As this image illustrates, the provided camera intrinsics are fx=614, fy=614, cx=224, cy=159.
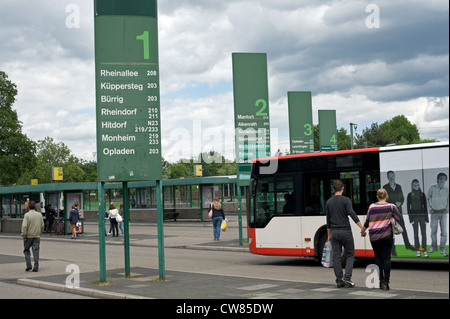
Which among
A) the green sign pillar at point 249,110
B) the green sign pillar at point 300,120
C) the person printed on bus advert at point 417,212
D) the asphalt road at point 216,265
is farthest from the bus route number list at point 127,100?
the green sign pillar at point 300,120

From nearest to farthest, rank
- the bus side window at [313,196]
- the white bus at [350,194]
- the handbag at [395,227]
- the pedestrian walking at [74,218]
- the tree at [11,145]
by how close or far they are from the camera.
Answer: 1. the handbag at [395,227]
2. the white bus at [350,194]
3. the bus side window at [313,196]
4. the pedestrian walking at [74,218]
5. the tree at [11,145]

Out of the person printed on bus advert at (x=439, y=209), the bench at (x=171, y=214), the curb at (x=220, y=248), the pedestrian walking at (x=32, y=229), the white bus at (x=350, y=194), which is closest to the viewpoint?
the person printed on bus advert at (x=439, y=209)

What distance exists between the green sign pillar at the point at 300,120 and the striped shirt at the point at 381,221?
53.9 ft

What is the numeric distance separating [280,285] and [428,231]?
3888 mm

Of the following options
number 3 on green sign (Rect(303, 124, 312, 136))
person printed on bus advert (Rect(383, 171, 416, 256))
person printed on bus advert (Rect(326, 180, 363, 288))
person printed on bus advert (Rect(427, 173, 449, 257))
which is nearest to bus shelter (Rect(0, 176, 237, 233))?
number 3 on green sign (Rect(303, 124, 312, 136))

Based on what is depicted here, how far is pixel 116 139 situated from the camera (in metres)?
12.5

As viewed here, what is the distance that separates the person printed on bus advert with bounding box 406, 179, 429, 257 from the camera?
1340cm

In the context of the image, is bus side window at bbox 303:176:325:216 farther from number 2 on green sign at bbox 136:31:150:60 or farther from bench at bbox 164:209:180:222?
bench at bbox 164:209:180:222

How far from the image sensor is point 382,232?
1028cm

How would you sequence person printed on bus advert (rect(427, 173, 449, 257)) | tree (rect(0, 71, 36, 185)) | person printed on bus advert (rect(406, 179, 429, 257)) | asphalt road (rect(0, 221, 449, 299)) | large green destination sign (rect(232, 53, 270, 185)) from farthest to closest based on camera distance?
tree (rect(0, 71, 36, 185)) < large green destination sign (rect(232, 53, 270, 185)) < person printed on bus advert (rect(406, 179, 429, 257)) < person printed on bus advert (rect(427, 173, 449, 257)) < asphalt road (rect(0, 221, 449, 299))

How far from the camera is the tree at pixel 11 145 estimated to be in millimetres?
53438

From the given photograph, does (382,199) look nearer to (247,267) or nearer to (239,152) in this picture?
(247,267)

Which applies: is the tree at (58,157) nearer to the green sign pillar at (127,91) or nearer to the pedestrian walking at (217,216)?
the pedestrian walking at (217,216)

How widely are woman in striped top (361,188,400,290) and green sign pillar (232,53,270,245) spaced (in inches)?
463
